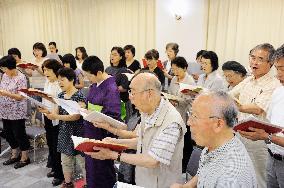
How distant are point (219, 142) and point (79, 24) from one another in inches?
315

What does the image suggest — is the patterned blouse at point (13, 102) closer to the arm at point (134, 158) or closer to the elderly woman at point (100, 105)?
the elderly woman at point (100, 105)

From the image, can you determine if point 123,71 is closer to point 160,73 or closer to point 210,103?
point 160,73

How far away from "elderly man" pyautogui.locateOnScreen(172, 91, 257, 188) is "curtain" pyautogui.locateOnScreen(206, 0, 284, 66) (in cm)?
555

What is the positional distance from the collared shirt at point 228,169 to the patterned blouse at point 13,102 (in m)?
3.35

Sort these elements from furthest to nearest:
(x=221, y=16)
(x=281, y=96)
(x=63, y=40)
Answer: (x=63, y=40)
(x=221, y=16)
(x=281, y=96)

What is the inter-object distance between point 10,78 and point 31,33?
19.2ft

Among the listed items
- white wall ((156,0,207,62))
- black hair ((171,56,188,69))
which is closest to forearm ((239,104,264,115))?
black hair ((171,56,188,69))

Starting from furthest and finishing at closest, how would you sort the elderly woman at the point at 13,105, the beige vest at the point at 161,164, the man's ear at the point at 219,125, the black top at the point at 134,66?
the black top at the point at 134,66, the elderly woman at the point at 13,105, the beige vest at the point at 161,164, the man's ear at the point at 219,125

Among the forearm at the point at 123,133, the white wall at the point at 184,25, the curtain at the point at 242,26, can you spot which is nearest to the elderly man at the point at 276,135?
the forearm at the point at 123,133

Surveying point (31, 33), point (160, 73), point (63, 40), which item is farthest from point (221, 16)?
point (31, 33)

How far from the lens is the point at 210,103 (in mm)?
1484

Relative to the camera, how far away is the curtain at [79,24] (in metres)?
7.93

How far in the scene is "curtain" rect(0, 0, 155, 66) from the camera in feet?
26.0

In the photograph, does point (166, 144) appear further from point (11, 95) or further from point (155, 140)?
point (11, 95)
